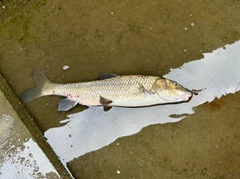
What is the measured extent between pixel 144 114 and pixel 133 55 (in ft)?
2.31

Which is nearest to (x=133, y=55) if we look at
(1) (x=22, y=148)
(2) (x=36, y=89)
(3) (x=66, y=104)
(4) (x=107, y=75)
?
(4) (x=107, y=75)

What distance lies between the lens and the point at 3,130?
345cm

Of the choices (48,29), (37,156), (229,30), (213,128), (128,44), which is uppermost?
(48,29)

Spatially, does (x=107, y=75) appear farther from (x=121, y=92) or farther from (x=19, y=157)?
(x=19, y=157)

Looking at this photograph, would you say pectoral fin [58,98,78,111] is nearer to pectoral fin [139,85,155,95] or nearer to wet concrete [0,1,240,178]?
wet concrete [0,1,240,178]

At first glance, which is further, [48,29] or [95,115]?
[48,29]

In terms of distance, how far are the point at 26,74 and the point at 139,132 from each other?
149 cm

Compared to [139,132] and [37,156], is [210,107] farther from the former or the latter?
[37,156]

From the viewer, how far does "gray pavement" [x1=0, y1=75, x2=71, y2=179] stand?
10.9 ft

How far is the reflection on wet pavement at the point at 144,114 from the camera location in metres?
3.44

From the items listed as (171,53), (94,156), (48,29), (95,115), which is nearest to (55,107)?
(95,115)

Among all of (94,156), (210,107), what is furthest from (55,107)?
(210,107)

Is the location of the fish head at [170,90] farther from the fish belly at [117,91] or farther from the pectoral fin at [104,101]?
the pectoral fin at [104,101]

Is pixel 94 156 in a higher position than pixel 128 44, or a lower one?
lower
